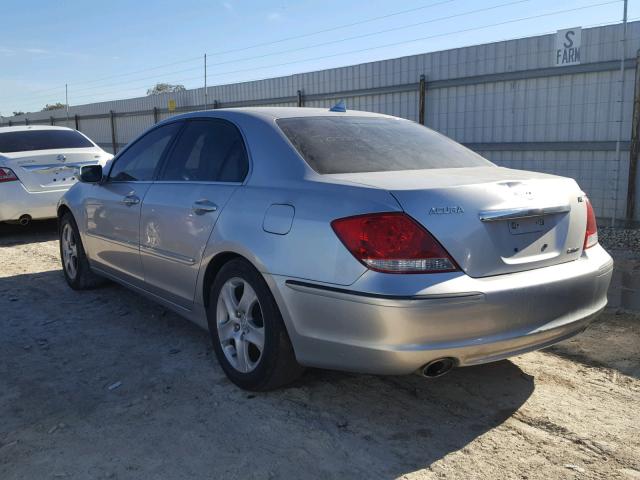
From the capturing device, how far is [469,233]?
2709 millimetres

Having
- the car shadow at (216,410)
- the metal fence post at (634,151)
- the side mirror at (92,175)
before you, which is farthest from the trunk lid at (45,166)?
the metal fence post at (634,151)

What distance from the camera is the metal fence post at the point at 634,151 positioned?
25.5 feet

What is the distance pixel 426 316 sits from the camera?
260 centimetres

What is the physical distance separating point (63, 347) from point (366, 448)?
243 cm

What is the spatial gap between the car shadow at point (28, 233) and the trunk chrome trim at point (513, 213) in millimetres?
7373

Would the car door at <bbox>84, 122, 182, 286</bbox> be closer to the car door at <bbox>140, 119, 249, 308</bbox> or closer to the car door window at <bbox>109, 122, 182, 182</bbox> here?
the car door window at <bbox>109, 122, 182, 182</bbox>

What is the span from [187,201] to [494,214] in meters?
1.91

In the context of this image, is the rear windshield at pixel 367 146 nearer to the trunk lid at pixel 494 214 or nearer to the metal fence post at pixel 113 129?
the trunk lid at pixel 494 214

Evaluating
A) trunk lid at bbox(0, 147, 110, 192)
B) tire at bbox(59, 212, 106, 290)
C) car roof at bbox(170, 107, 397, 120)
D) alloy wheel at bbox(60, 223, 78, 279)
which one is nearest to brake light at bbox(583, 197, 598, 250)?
car roof at bbox(170, 107, 397, 120)

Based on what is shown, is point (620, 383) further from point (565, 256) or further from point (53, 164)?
point (53, 164)

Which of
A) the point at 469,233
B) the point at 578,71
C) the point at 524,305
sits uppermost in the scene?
the point at 578,71

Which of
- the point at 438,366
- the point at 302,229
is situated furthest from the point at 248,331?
the point at 438,366

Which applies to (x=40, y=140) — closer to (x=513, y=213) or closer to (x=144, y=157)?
(x=144, y=157)

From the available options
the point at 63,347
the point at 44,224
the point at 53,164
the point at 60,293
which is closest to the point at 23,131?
the point at 53,164
